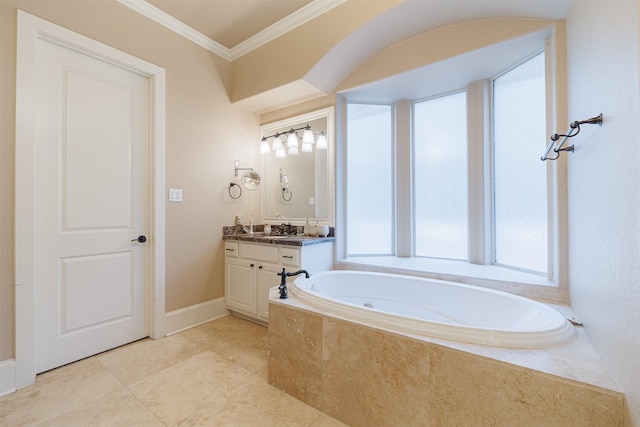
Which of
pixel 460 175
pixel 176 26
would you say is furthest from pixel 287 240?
pixel 176 26

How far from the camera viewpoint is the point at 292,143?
2793 millimetres

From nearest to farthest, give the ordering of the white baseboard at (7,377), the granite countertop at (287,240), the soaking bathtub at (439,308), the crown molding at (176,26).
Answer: the soaking bathtub at (439,308), the white baseboard at (7,377), the crown molding at (176,26), the granite countertop at (287,240)

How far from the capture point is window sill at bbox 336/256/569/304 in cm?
169

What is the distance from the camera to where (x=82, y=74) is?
6.17 feet

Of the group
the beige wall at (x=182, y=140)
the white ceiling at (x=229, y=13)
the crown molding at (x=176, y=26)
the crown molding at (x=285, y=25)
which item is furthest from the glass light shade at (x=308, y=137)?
the crown molding at (x=176, y=26)

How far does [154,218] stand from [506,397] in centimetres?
252

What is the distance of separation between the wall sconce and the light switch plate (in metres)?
1.06

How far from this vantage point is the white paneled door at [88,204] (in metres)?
1.72

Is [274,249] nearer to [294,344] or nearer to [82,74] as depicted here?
[294,344]

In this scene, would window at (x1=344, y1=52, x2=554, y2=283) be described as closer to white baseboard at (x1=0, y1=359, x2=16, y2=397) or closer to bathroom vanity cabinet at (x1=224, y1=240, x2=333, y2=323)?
bathroom vanity cabinet at (x1=224, y1=240, x2=333, y2=323)

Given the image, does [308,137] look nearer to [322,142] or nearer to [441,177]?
[322,142]

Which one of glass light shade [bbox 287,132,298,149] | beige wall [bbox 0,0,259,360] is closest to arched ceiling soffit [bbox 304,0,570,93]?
glass light shade [bbox 287,132,298,149]

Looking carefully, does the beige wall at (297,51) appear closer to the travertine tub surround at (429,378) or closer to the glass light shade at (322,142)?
the glass light shade at (322,142)

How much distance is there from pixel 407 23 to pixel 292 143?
1.44 metres
